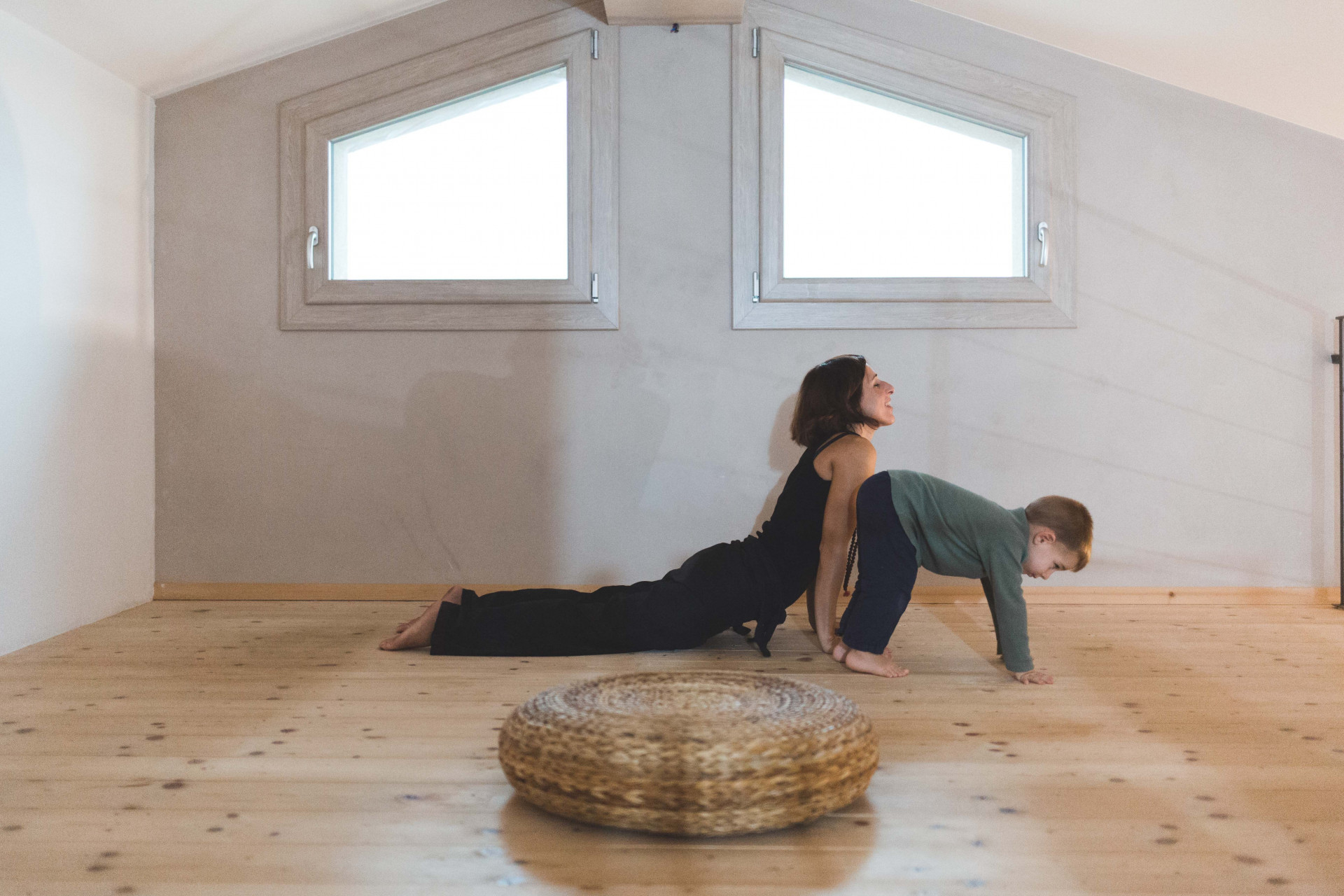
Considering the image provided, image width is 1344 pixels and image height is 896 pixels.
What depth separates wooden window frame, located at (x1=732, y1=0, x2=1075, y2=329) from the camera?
336cm

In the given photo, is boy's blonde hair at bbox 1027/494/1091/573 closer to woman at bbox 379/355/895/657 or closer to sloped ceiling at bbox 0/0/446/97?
woman at bbox 379/355/895/657

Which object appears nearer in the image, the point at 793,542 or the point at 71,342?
the point at 793,542

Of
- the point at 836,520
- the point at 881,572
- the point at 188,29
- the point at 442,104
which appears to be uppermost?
the point at 188,29

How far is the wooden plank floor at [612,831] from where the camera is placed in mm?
1229

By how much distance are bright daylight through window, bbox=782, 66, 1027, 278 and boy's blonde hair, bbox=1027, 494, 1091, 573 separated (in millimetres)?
1476

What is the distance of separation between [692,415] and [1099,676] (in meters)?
1.63

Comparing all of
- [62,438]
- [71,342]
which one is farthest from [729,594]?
[71,342]

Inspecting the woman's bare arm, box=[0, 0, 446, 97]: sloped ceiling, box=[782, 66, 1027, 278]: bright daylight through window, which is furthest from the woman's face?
box=[0, 0, 446, 97]: sloped ceiling

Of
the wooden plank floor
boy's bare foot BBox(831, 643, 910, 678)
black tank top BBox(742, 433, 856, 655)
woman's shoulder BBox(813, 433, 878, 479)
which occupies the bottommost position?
the wooden plank floor

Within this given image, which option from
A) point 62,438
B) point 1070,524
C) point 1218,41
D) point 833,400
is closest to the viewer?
point 1070,524

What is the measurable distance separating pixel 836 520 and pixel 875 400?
0.38 meters

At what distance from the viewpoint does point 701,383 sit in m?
3.38

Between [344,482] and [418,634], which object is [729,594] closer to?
[418,634]

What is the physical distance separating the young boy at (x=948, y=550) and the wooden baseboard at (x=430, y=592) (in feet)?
3.50
